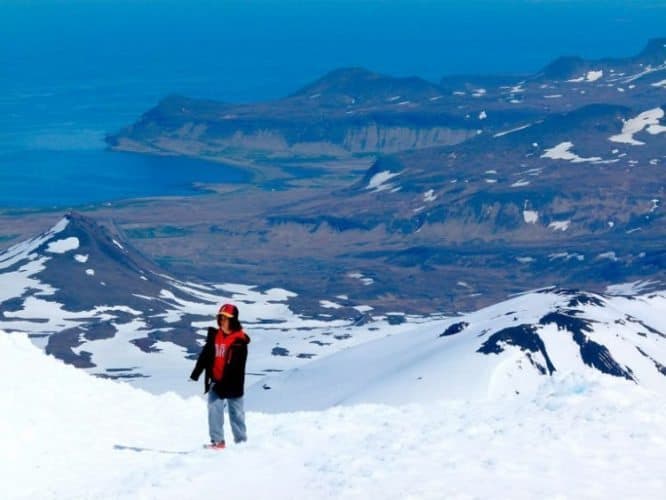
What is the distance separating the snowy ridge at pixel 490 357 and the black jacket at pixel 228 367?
84856 millimetres

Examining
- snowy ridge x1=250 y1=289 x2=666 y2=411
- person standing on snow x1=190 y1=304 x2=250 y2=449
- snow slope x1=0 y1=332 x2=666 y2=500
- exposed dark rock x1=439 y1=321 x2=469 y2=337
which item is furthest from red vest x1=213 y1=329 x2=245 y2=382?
exposed dark rock x1=439 y1=321 x2=469 y2=337

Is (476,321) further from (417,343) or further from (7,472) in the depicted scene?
(7,472)

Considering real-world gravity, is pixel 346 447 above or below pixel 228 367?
below

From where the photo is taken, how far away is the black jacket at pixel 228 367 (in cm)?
3288

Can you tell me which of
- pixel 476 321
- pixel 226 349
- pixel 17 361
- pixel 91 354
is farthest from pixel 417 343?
pixel 226 349

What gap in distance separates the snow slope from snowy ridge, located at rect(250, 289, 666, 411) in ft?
257

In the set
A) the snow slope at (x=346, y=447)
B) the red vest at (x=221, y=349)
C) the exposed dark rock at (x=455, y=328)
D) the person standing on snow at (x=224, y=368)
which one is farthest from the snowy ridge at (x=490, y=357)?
the red vest at (x=221, y=349)

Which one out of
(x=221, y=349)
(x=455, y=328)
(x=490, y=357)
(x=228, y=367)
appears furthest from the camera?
(x=455, y=328)

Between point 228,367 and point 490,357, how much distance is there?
320 feet

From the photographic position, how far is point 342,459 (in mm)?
31453

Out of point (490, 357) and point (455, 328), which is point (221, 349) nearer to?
point (490, 357)

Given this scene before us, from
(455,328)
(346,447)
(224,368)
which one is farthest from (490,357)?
(224,368)

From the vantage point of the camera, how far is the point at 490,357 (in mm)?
129375

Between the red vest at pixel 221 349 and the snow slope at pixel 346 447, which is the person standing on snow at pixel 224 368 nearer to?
the red vest at pixel 221 349
